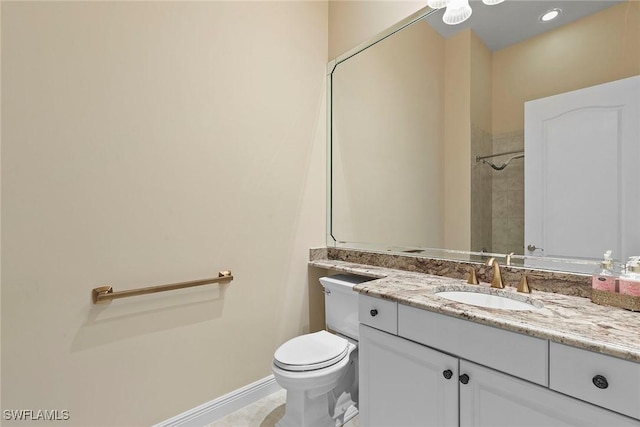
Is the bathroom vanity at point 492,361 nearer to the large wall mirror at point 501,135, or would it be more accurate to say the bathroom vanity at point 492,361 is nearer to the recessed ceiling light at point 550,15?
the large wall mirror at point 501,135

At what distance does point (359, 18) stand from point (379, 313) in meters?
1.90

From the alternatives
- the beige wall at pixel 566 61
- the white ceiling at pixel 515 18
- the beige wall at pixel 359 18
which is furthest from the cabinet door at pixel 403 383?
the beige wall at pixel 359 18

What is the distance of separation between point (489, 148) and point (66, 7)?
1.95 meters

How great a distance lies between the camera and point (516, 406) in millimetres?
951

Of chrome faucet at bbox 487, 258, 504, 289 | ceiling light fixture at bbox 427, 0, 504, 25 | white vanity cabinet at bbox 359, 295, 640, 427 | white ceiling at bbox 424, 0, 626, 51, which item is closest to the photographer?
white vanity cabinet at bbox 359, 295, 640, 427

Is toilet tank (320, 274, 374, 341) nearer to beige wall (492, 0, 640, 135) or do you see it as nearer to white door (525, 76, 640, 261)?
white door (525, 76, 640, 261)

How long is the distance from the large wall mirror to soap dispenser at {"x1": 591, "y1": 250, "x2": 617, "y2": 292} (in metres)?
0.08

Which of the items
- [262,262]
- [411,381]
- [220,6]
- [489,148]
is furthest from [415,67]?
[411,381]

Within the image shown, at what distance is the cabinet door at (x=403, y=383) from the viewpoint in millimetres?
1115

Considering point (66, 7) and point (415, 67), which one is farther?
point (415, 67)

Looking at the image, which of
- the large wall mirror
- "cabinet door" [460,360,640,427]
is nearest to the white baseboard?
the large wall mirror

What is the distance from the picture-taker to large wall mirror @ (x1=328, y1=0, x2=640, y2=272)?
119 centimetres

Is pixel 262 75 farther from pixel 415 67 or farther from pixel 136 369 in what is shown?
pixel 136 369

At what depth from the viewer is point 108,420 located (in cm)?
140
